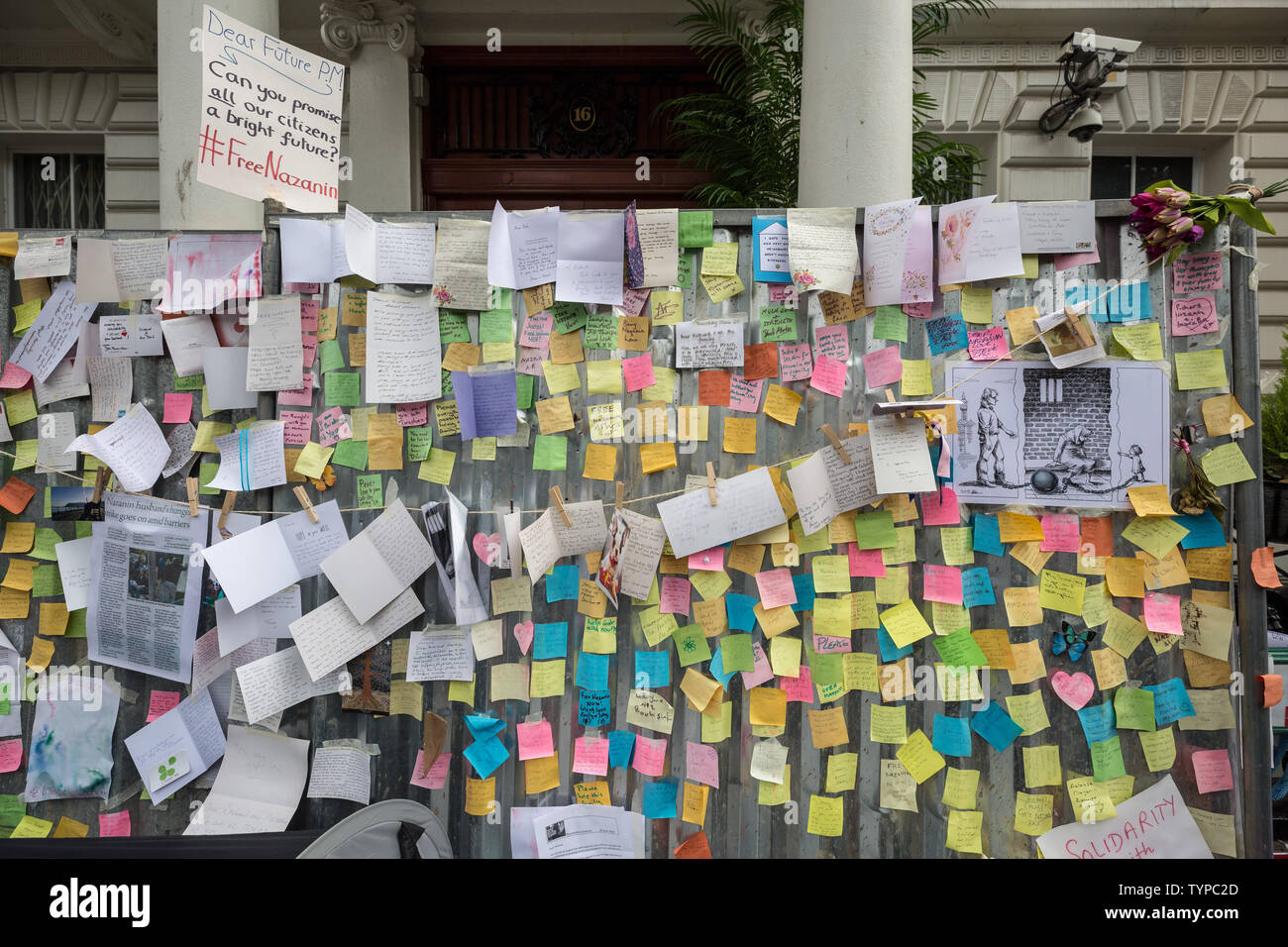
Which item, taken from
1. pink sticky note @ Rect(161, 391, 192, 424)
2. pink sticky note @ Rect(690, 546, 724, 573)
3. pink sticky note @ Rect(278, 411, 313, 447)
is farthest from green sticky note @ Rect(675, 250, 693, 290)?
pink sticky note @ Rect(161, 391, 192, 424)

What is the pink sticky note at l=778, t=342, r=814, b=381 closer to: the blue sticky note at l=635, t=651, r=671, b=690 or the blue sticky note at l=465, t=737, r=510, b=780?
the blue sticky note at l=635, t=651, r=671, b=690

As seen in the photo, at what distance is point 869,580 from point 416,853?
1.66 metres

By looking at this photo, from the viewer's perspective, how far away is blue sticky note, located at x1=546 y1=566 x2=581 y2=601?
255 cm

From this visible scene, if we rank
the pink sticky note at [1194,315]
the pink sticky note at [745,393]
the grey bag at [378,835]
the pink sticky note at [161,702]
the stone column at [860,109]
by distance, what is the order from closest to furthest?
the grey bag at [378,835]
the pink sticky note at [1194,315]
the pink sticky note at [745,393]
the pink sticky note at [161,702]
the stone column at [860,109]

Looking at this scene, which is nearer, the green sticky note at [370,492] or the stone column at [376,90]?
the green sticky note at [370,492]

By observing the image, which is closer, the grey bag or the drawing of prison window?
the grey bag

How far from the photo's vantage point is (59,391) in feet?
8.75

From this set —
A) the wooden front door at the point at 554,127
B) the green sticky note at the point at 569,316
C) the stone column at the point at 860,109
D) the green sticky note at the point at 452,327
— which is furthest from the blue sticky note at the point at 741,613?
the wooden front door at the point at 554,127

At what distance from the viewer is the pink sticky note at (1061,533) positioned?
247 centimetres

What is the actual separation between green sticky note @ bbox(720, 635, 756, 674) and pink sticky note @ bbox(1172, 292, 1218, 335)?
1780 mm

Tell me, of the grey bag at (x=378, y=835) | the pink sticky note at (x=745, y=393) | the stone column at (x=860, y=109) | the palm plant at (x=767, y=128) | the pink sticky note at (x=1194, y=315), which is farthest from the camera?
the palm plant at (x=767, y=128)

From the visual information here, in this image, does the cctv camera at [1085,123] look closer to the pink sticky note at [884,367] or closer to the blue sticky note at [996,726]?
the pink sticky note at [884,367]

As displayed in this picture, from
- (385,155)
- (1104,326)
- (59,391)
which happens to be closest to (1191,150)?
(1104,326)

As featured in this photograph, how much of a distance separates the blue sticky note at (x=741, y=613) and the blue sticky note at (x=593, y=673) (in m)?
0.46
